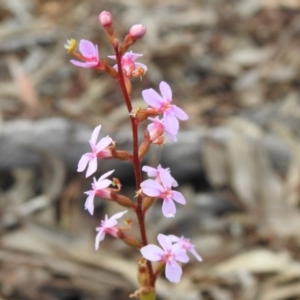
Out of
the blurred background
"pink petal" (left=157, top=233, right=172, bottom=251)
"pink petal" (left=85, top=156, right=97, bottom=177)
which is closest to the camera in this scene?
"pink petal" (left=85, top=156, right=97, bottom=177)

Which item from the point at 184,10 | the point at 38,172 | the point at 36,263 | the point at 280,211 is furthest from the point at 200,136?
the point at 184,10

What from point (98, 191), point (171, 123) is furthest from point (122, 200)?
point (171, 123)

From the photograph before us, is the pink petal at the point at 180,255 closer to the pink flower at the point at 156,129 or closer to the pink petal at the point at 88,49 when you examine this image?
the pink flower at the point at 156,129

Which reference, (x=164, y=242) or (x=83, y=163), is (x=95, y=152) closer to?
(x=83, y=163)

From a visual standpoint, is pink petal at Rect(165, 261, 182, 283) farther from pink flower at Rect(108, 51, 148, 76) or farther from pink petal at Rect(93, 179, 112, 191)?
pink flower at Rect(108, 51, 148, 76)

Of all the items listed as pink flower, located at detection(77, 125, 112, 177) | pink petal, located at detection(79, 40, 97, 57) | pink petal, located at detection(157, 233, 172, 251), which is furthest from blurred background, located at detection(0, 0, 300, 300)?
pink petal, located at detection(79, 40, 97, 57)

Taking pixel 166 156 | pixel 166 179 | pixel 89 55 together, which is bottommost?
pixel 166 179
